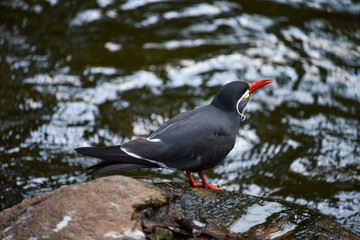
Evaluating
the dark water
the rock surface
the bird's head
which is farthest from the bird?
the dark water

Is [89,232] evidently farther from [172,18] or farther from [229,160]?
[172,18]

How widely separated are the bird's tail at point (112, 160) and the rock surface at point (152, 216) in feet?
0.43

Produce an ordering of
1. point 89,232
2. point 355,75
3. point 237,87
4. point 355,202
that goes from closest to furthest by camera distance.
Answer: point 89,232
point 237,87
point 355,202
point 355,75

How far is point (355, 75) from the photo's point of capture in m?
8.01

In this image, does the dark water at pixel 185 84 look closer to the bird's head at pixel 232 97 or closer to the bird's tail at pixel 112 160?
the bird's head at pixel 232 97

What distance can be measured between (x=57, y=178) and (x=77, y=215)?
8.59 ft

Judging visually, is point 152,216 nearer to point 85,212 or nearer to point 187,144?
point 85,212

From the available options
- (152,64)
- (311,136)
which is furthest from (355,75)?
(152,64)

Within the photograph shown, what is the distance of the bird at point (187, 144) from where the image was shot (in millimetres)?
4008

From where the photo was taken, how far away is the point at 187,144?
423cm

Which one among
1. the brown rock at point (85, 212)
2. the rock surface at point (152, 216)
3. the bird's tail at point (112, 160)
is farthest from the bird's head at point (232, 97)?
the brown rock at point (85, 212)

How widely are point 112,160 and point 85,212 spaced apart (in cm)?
66

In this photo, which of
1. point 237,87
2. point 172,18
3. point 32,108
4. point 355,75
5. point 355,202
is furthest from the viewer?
point 172,18

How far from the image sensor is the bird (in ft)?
13.1
